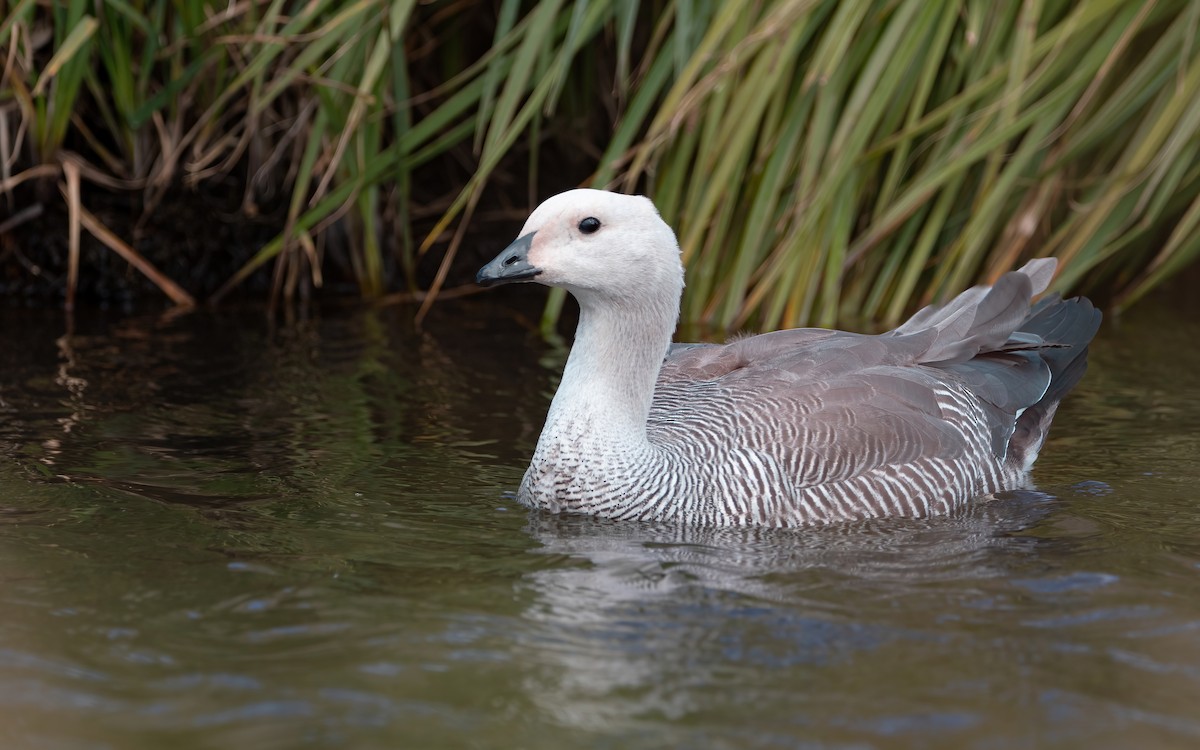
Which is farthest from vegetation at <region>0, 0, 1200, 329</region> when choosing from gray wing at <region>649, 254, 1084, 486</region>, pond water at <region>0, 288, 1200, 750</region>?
pond water at <region>0, 288, 1200, 750</region>

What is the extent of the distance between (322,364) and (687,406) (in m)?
2.63

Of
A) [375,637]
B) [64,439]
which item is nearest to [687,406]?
[375,637]

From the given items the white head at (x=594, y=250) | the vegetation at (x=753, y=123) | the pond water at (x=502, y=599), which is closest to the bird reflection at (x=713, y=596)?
the pond water at (x=502, y=599)

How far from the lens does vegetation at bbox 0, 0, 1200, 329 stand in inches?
292

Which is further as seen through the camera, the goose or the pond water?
the goose

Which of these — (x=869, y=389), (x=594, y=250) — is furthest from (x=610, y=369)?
(x=869, y=389)

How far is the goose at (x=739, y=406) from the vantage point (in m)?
5.57

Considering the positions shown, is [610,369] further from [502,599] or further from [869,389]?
[502,599]

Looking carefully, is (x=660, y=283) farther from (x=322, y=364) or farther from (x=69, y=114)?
(x=69, y=114)

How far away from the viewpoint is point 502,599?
15.6 ft

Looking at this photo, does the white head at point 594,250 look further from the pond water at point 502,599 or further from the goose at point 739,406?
the pond water at point 502,599

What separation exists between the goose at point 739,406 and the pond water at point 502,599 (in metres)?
0.14

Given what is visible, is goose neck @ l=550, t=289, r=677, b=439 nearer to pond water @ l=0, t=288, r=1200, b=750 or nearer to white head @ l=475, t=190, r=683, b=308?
white head @ l=475, t=190, r=683, b=308

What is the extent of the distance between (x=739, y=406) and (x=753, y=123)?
6.90 feet
